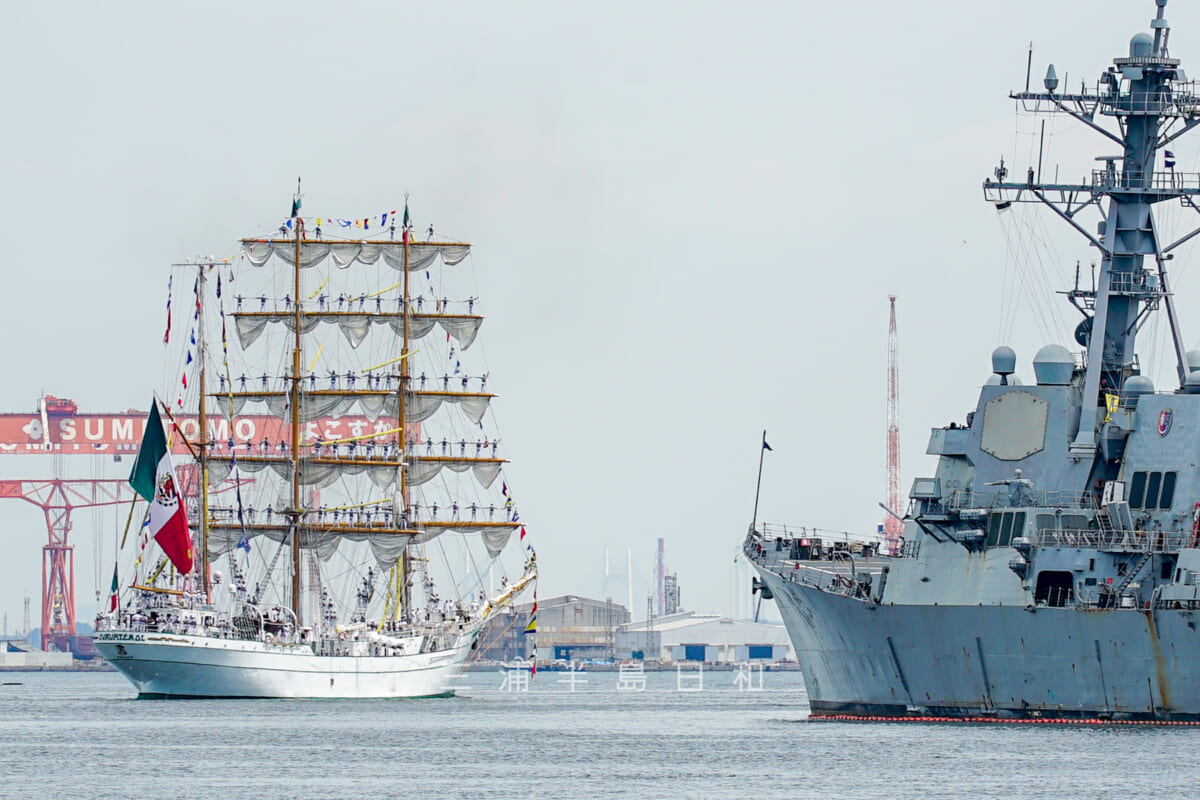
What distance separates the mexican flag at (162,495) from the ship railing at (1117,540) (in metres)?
40.8

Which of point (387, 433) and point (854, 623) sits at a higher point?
point (387, 433)

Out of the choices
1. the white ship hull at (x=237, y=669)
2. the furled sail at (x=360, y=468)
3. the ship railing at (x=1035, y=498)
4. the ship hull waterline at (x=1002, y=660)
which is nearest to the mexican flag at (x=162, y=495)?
the white ship hull at (x=237, y=669)

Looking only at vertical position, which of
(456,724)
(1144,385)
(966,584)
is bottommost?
(456,724)

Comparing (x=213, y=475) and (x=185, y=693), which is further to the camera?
(x=213, y=475)

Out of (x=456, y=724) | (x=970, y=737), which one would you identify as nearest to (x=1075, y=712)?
(x=970, y=737)

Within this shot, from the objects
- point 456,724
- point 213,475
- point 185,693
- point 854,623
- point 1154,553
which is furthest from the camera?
point 213,475

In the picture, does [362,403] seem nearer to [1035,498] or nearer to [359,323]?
[359,323]

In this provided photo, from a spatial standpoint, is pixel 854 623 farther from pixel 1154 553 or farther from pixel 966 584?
pixel 1154 553

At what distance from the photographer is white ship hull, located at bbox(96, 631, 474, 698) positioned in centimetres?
8494

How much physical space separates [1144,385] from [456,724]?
2547cm

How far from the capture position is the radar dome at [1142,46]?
57219 millimetres

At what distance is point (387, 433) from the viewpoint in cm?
9456

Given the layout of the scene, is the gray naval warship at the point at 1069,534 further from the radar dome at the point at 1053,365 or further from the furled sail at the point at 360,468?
the furled sail at the point at 360,468

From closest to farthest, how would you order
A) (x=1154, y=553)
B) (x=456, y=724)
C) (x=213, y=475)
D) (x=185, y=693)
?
(x=1154, y=553)
(x=456, y=724)
(x=185, y=693)
(x=213, y=475)
